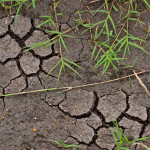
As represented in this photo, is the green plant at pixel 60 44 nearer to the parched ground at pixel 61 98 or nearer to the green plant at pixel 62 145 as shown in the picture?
the parched ground at pixel 61 98

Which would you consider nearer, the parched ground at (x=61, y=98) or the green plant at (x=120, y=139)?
the green plant at (x=120, y=139)

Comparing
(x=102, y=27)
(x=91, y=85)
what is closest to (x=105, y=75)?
(x=91, y=85)

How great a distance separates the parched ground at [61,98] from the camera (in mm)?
2490

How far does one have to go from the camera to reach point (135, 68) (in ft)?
8.61

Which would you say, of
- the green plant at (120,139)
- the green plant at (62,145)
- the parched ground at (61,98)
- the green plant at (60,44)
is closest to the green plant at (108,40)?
the parched ground at (61,98)

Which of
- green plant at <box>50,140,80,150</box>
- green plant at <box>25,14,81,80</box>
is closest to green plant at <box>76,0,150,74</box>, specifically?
green plant at <box>25,14,81,80</box>

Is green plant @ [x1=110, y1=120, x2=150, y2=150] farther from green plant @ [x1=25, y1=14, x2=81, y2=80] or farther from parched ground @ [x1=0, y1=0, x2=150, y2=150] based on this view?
green plant @ [x1=25, y1=14, x2=81, y2=80]

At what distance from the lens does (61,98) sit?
8.44 feet

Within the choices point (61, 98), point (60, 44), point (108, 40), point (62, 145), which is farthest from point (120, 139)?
point (60, 44)

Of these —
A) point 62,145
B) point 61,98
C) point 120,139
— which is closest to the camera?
point 120,139

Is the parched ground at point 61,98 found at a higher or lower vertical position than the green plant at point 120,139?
higher

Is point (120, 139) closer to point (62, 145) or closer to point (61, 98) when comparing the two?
point (62, 145)

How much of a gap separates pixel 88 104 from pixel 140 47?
786 millimetres

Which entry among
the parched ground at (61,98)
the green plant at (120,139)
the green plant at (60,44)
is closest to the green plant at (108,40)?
the parched ground at (61,98)
